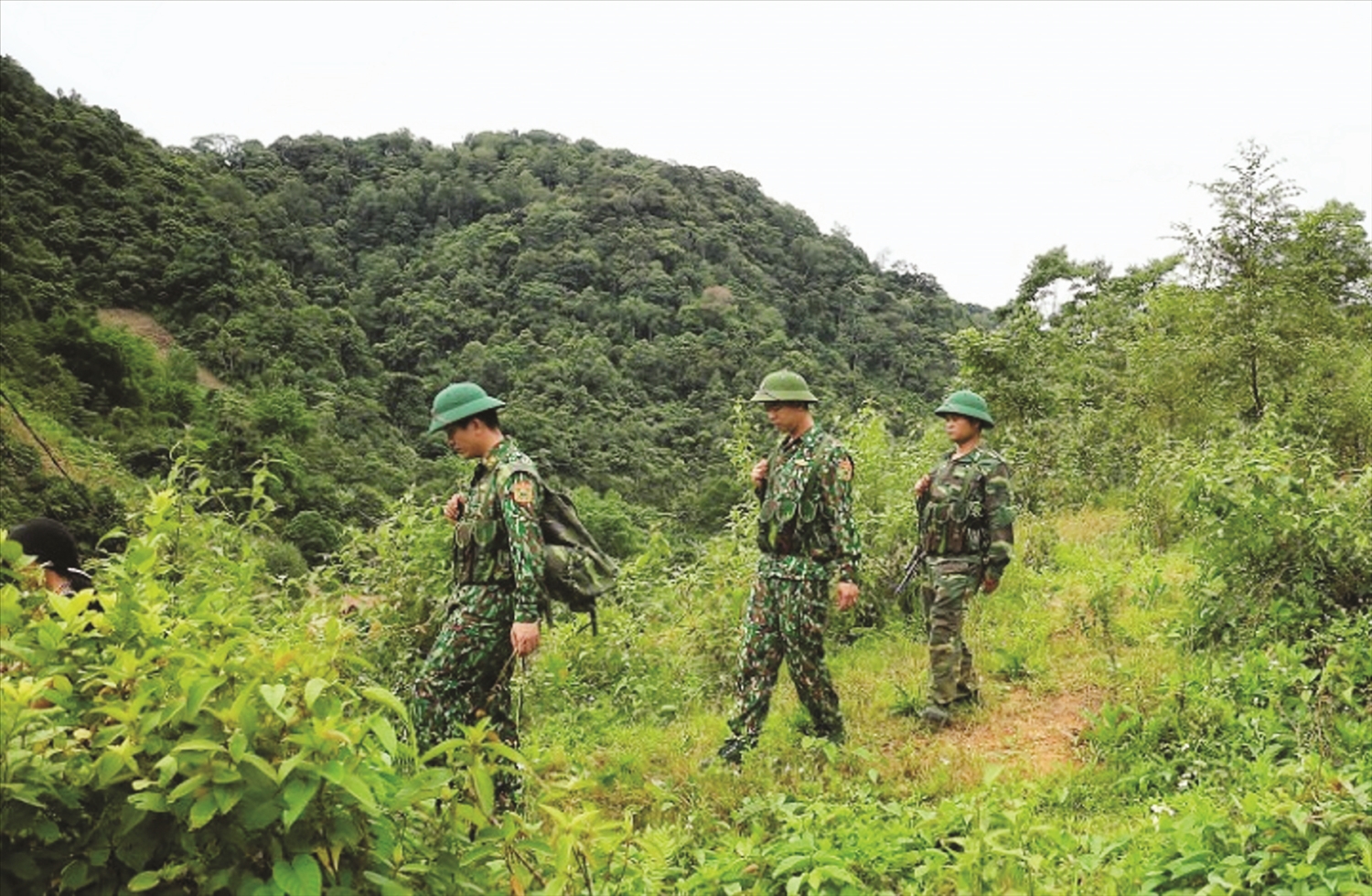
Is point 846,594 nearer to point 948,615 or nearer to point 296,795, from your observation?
point 948,615

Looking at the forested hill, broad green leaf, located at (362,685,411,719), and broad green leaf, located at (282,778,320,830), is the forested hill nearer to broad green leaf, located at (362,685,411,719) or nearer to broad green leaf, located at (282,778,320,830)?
broad green leaf, located at (362,685,411,719)

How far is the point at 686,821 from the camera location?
4.31 m

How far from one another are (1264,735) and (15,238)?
56163 mm

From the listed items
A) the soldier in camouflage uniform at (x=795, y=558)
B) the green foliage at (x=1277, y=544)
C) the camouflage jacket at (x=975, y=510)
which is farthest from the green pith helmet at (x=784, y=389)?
the green foliage at (x=1277, y=544)

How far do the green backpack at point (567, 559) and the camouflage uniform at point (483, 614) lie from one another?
8 cm

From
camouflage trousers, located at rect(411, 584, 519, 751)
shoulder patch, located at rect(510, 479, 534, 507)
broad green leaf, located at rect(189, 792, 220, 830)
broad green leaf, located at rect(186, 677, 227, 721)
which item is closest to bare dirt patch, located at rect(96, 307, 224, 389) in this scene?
camouflage trousers, located at rect(411, 584, 519, 751)

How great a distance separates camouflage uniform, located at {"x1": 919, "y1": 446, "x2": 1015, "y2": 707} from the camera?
18.1ft

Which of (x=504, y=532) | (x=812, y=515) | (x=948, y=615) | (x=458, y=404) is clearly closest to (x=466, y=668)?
(x=504, y=532)

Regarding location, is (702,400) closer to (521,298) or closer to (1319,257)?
(521,298)

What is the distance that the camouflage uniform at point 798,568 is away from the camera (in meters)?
4.80

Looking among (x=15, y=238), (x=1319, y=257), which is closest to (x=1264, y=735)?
(x=1319, y=257)

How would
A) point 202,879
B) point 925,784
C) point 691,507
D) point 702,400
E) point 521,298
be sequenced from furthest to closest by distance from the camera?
1. point 521,298
2. point 702,400
3. point 691,507
4. point 925,784
5. point 202,879

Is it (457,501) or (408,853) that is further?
(457,501)

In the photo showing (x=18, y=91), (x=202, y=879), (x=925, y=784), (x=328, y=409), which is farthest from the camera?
(x=18, y=91)
